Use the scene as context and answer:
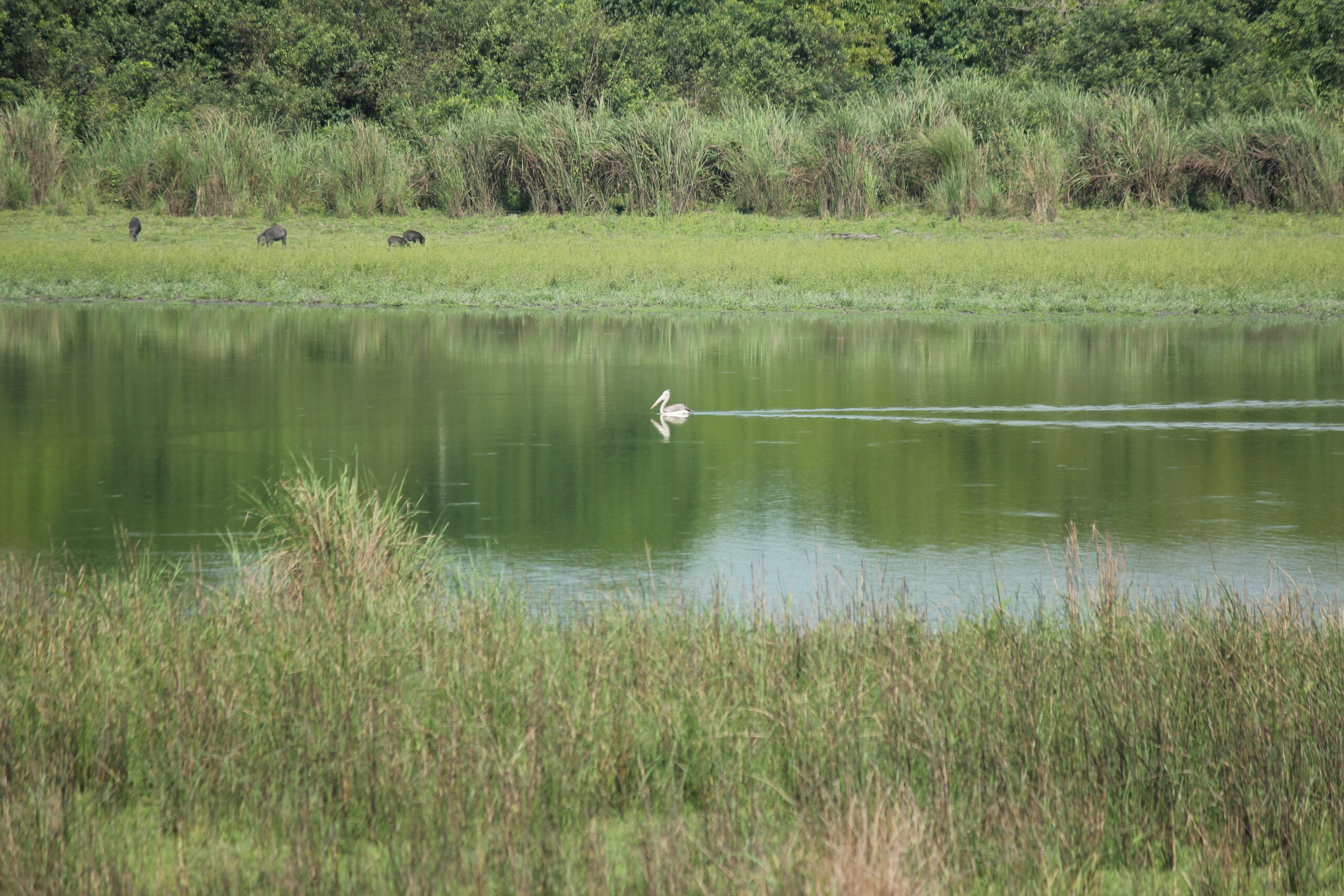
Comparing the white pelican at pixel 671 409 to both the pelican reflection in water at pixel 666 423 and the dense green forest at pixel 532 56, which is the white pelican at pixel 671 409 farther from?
the dense green forest at pixel 532 56

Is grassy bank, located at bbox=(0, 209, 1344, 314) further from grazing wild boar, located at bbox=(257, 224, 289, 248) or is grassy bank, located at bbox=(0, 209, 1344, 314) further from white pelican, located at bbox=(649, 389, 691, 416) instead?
white pelican, located at bbox=(649, 389, 691, 416)

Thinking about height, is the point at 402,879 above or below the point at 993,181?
below

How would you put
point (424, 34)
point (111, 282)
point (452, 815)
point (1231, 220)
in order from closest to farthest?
point (452, 815)
point (111, 282)
point (1231, 220)
point (424, 34)

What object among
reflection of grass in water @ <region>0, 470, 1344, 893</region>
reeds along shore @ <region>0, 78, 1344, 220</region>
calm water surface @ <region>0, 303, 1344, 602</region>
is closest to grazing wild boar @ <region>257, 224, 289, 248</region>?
reeds along shore @ <region>0, 78, 1344, 220</region>

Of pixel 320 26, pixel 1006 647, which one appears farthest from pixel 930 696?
pixel 320 26

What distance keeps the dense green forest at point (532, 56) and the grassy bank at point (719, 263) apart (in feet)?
24.0

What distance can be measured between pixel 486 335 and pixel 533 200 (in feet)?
41.1

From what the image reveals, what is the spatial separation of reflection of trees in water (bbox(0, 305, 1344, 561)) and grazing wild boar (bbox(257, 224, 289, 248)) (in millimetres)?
7179

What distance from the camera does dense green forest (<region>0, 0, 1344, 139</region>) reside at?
36000 mm

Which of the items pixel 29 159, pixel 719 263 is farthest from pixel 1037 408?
pixel 29 159

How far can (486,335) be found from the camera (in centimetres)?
1858

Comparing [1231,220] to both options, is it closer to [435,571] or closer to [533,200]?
[533,200]

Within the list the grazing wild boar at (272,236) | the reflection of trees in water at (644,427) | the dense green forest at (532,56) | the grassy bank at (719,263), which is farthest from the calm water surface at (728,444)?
the dense green forest at (532,56)

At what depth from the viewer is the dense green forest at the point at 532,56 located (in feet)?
118
